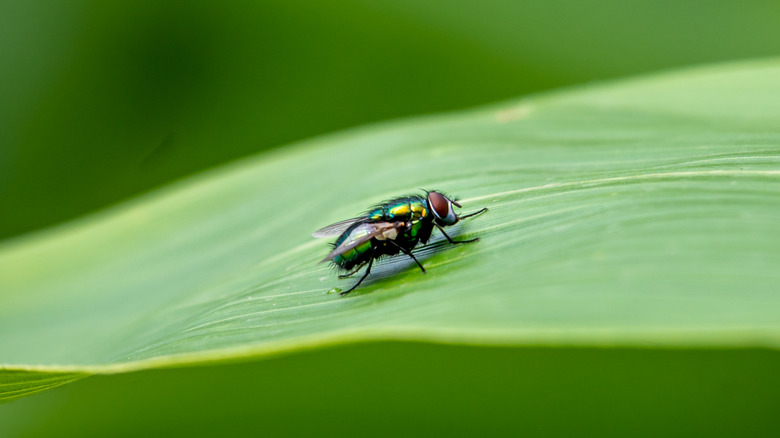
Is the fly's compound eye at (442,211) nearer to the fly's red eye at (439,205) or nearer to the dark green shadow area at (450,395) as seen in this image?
the fly's red eye at (439,205)

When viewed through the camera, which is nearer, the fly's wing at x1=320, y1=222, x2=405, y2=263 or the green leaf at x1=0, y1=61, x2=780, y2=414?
the green leaf at x1=0, y1=61, x2=780, y2=414

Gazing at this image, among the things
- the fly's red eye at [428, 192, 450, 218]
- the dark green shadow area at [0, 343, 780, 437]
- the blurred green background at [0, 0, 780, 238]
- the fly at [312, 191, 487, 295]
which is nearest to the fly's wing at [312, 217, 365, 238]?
the fly at [312, 191, 487, 295]

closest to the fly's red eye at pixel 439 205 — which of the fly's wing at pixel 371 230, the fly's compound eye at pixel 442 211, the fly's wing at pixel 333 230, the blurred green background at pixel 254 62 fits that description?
the fly's compound eye at pixel 442 211

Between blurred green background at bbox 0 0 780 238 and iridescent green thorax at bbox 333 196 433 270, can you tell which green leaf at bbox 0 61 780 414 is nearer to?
iridescent green thorax at bbox 333 196 433 270

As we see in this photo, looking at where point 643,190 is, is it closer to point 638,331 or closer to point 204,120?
point 638,331

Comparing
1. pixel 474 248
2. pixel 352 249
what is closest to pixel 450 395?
pixel 474 248

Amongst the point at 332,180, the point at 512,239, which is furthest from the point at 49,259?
the point at 512,239
